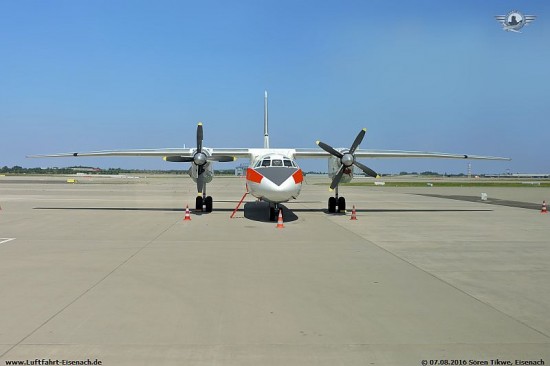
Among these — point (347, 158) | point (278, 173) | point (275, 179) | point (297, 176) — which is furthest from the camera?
point (347, 158)

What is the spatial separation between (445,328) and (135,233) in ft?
35.2

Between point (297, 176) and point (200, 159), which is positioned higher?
point (200, 159)

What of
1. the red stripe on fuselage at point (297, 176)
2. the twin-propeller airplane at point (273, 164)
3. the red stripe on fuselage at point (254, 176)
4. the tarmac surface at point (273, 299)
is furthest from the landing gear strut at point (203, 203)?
the tarmac surface at point (273, 299)

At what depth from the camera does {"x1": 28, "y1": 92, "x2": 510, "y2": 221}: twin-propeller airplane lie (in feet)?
56.7

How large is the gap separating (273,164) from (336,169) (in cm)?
502

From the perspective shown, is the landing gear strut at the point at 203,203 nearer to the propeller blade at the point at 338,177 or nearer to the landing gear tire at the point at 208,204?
the landing gear tire at the point at 208,204

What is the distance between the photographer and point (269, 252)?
1088 cm

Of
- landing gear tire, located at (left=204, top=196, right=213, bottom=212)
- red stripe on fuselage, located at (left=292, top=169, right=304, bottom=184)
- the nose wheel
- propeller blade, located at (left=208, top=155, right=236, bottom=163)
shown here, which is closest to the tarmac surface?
red stripe on fuselage, located at (left=292, top=169, right=304, bottom=184)

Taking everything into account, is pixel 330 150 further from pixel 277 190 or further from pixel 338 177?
pixel 277 190

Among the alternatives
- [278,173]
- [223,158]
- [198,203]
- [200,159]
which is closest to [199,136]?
[200,159]

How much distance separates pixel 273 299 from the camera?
6.79 meters

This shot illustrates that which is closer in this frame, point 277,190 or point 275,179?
point 277,190

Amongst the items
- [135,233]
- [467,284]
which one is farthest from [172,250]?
[467,284]

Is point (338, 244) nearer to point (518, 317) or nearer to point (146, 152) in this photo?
point (518, 317)
